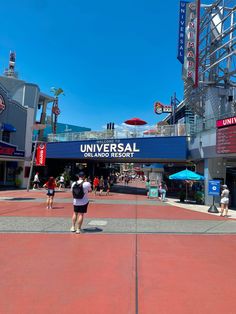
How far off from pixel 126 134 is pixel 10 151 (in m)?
10.1

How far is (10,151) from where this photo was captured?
30406mm

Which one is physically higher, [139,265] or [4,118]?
[4,118]

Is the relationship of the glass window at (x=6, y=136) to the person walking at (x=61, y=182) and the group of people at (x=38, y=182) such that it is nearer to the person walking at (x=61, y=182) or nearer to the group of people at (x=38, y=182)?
the group of people at (x=38, y=182)

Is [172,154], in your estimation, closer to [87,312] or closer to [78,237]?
[78,237]

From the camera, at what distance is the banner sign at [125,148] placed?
2620cm

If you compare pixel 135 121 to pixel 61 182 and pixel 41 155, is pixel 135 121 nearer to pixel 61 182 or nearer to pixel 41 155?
pixel 61 182

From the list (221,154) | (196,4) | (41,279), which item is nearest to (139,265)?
(41,279)

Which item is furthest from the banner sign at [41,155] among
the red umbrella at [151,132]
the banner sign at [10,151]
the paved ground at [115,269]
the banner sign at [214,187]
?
the paved ground at [115,269]

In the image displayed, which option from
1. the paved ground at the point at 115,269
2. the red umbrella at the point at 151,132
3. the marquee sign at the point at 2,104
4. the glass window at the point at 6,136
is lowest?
the paved ground at the point at 115,269

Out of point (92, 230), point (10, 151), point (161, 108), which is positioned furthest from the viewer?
point (161, 108)

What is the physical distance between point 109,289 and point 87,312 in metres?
0.93

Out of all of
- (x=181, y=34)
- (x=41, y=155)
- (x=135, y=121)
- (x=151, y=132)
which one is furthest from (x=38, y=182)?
(x=181, y=34)

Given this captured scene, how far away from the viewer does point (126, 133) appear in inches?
1162

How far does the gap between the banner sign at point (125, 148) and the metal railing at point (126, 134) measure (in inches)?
19.0
